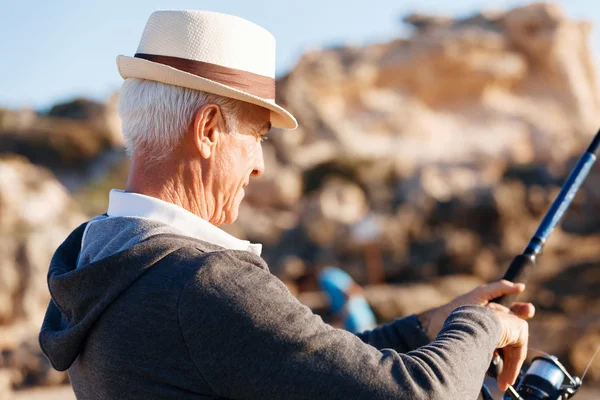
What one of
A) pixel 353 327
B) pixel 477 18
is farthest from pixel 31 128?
pixel 353 327

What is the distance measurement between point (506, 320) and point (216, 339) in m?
0.63

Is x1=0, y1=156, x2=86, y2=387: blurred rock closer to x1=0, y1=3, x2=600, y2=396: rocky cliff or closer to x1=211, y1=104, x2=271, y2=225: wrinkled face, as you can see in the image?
x1=0, y1=3, x2=600, y2=396: rocky cliff

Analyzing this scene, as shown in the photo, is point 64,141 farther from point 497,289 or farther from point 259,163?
point 497,289

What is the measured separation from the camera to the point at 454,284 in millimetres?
12922

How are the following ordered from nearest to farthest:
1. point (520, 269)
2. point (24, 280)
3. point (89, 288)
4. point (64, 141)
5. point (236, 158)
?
point (89, 288)
point (236, 158)
point (520, 269)
point (24, 280)
point (64, 141)

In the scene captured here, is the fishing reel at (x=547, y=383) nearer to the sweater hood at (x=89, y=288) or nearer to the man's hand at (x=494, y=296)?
the man's hand at (x=494, y=296)

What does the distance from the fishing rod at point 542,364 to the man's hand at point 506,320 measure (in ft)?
0.13

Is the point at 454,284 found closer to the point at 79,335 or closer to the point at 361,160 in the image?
the point at 79,335

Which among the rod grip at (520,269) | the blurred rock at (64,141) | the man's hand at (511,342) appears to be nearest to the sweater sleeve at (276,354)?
the man's hand at (511,342)

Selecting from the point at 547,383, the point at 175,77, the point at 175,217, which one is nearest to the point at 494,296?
the point at 547,383

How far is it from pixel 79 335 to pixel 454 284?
39.9ft

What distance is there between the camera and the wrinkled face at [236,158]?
146 cm

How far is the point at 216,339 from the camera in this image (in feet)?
3.70

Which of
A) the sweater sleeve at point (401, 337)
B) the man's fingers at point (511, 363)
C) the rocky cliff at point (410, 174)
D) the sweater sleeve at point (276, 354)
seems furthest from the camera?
the rocky cliff at point (410, 174)
